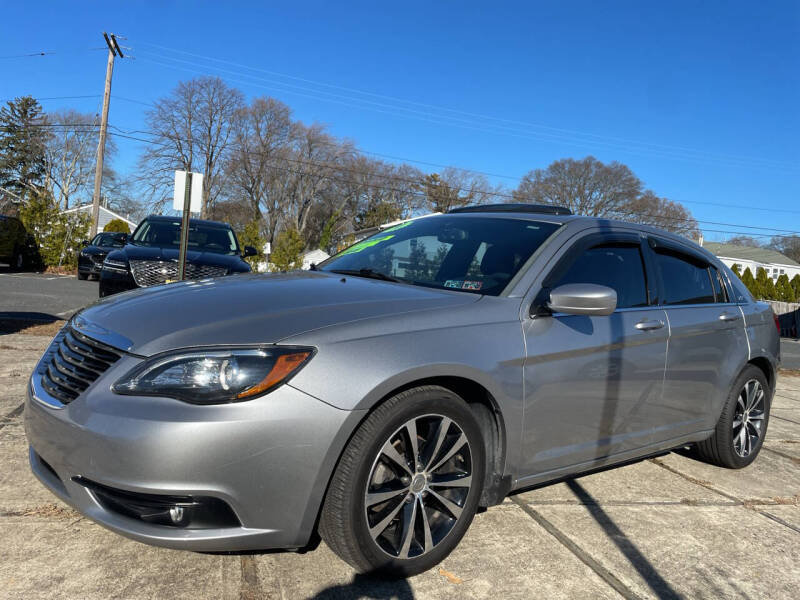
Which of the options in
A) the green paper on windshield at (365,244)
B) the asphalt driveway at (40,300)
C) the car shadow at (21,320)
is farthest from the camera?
the asphalt driveway at (40,300)

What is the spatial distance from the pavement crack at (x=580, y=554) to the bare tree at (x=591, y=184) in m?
48.8

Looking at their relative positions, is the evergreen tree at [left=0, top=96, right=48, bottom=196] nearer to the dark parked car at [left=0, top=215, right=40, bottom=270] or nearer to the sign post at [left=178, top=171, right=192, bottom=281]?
the dark parked car at [left=0, top=215, right=40, bottom=270]

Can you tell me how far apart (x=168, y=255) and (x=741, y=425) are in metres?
7.02

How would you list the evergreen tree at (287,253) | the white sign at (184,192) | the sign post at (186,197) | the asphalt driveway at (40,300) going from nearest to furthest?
the sign post at (186,197) < the white sign at (184,192) < the asphalt driveway at (40,300) < the evergreen tree at (287,253)

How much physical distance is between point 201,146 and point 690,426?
46.9 metres

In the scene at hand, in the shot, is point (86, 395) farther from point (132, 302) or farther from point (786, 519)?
point (786, 519)

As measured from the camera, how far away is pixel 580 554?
2949 mm

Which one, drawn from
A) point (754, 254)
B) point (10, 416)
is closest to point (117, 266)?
point (10, 416)

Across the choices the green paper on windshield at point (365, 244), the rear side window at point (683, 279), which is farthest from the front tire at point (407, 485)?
the rear side window at point (683, 279)

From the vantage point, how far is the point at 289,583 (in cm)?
247

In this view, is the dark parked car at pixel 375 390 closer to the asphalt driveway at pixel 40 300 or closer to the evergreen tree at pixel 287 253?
the asphalt driveway at pixel 40 300

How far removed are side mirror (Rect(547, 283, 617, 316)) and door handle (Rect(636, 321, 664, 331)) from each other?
1.94 feet

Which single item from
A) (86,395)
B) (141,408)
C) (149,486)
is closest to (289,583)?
(149,486)

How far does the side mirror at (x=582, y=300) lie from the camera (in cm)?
295
